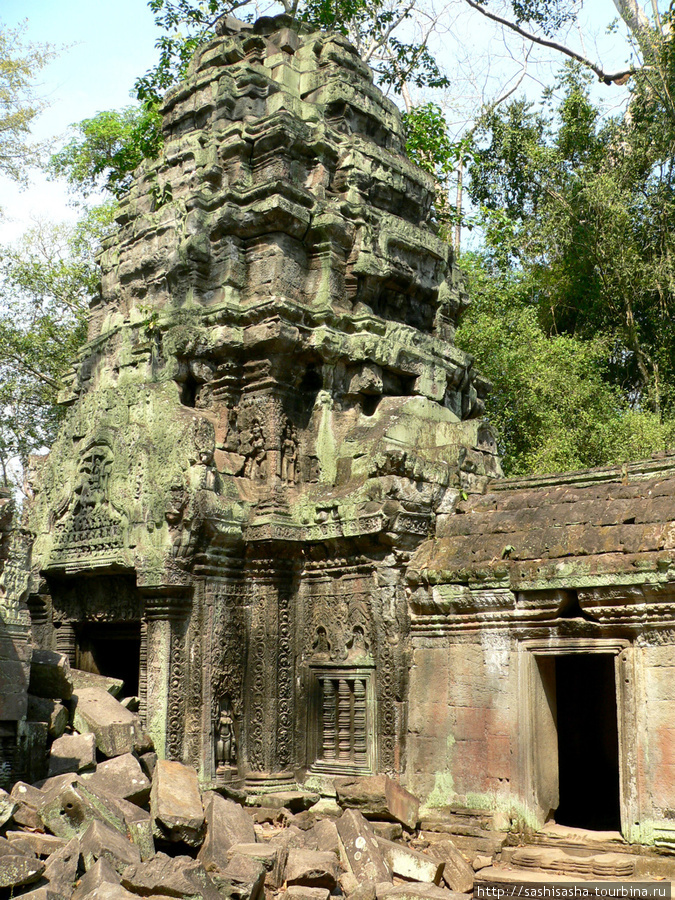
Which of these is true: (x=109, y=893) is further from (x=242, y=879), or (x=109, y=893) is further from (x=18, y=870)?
(x=242, y=879)

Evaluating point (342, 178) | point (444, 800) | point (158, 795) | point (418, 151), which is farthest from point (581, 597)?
point (418, 151)

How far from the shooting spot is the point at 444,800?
327 inches

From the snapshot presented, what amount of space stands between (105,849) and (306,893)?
147 centimetres

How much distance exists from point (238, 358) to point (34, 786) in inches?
187

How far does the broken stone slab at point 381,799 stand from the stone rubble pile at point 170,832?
1 cm

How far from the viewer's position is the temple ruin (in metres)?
7.90

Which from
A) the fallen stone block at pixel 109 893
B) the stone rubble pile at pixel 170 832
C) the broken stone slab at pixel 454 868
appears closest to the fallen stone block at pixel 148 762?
the stone rubble pile at pixel 170 832

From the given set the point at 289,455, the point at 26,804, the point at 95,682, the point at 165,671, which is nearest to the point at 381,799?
the point at 165,671

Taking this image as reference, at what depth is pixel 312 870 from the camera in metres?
7.06

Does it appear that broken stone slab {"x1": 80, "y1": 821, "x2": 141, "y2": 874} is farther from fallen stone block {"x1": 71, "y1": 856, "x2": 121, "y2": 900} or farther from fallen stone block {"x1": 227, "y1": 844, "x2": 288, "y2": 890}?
fallen stone block {"x1": 227, "y1": 844, "x2": 288, "y2": 890}

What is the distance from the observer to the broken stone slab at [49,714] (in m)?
8.55

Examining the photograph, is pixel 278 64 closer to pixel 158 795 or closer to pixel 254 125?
pixel 254 125

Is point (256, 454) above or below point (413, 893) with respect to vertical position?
above

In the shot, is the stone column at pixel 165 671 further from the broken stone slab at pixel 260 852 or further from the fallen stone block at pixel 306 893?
the fallen stone block at pixel 306 893
